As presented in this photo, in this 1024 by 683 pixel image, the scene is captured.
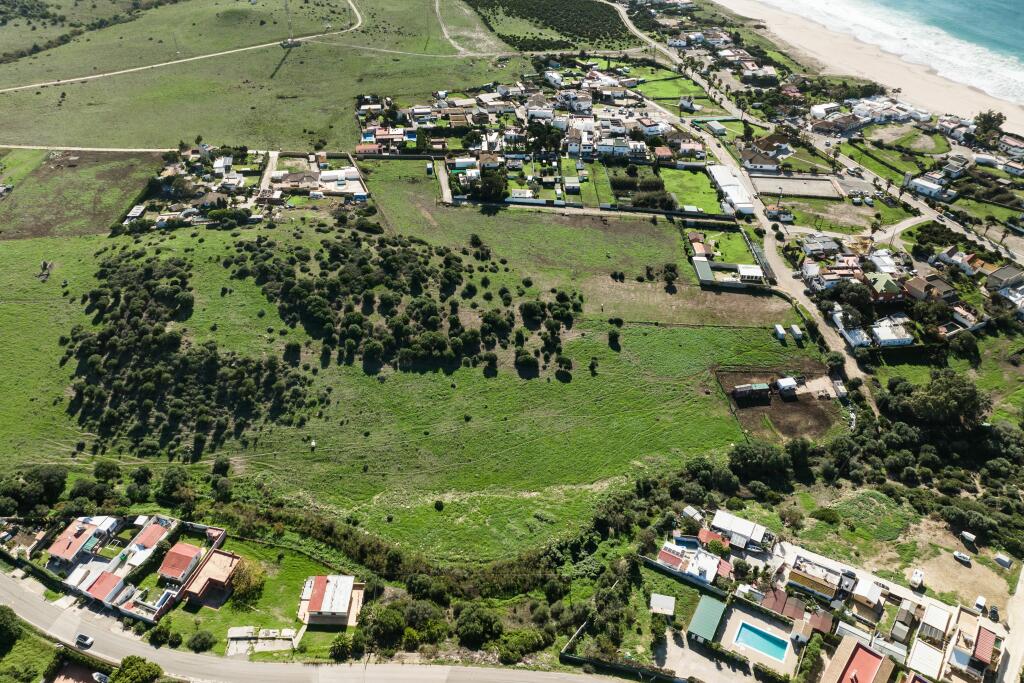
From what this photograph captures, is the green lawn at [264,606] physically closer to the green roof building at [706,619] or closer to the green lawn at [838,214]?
the green roof building at [706,619]

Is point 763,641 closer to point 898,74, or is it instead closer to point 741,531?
point 741,531

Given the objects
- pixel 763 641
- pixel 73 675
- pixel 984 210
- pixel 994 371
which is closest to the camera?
pixel 73 675

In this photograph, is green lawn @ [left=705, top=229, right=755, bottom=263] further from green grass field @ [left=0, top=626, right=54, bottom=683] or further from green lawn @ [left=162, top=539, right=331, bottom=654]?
green grass field @ [left=0, top=626, right=54, bottom=683]

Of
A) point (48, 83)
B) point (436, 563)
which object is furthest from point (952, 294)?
point (48, 83)

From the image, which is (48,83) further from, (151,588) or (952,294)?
(952,294)

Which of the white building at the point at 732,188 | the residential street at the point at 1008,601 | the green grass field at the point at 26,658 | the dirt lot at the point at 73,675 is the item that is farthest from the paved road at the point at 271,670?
the white building at the point at 732,188

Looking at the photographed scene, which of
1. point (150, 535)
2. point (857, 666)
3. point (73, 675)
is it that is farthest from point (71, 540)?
point (857, 666)
